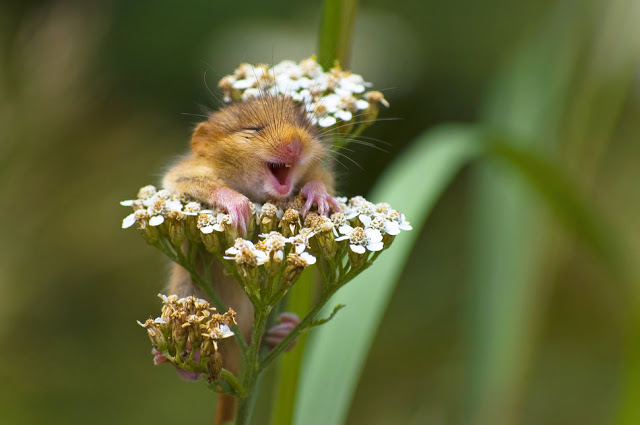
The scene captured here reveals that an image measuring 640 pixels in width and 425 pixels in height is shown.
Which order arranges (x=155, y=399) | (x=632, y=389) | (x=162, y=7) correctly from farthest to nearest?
(x=162, y=7) < (x=155, y=399) < (x=632, y=389)

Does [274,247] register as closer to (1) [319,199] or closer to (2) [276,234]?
(2) [276,234]

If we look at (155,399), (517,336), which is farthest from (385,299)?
(155,399)

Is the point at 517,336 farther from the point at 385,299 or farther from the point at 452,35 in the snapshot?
the point at 452,35

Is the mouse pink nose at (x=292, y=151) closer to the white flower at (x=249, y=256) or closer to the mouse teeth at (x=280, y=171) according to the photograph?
the mouse teeth at (x=280, y=171)

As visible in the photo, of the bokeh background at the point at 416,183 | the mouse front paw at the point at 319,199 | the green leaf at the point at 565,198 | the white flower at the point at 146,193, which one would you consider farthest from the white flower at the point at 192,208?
the bokeh background at the point at 416,183

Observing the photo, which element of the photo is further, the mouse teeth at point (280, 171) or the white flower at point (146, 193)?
the mouse teeth at point (280, 171)

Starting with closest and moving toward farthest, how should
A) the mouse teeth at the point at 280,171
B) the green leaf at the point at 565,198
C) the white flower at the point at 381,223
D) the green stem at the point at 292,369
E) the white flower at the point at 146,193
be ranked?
the white flower at the point at 381,223 → the white flower at the point at 146,193 → the mouse teeth at the point at 280,171 → the green stem at the point at 292,369 → the green leaf at the point at 565,198
